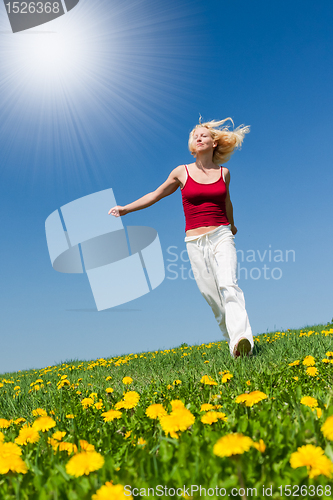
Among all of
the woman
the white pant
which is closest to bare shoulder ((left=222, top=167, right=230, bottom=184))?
the woman

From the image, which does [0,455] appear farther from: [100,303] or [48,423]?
[100,303]

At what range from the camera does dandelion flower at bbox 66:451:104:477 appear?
123 centimetres

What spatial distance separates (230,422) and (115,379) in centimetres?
297

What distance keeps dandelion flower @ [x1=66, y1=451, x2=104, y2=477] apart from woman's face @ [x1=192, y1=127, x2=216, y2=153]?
462 cm

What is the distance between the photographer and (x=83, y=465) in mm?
1239

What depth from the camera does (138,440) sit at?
1832 mm

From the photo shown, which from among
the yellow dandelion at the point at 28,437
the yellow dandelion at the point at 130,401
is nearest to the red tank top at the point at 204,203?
the yellow dandelion at the point at 130,401

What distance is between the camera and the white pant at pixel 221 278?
14.8 ft

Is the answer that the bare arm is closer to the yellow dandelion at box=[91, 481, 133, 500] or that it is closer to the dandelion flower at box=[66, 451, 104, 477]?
the dandelion flower at box=[66, 451, 104, 477]

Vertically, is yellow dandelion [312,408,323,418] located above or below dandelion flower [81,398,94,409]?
above

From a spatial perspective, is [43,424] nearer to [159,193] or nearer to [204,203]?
[204,203]

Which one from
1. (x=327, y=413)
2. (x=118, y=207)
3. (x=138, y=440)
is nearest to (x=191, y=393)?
(x=138, y=440)

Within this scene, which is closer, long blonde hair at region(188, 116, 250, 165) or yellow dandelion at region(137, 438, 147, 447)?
yellow dandelion at region(137, 438, 147, 447)

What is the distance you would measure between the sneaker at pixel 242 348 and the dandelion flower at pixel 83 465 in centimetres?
326
